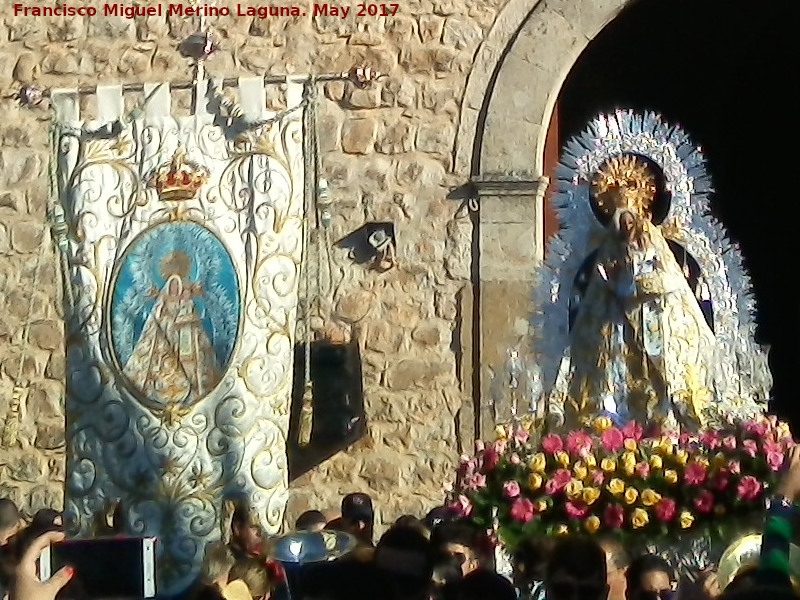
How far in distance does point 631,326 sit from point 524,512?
890mm

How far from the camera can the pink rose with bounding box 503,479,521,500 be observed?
6.05 meters

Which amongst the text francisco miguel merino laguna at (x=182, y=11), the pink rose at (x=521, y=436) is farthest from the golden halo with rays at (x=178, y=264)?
the pink rose at (x=521, y=436)

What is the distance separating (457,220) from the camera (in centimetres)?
870

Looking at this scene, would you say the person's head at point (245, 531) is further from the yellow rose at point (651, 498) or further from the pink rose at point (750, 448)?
the pink rose at point (750, 448)

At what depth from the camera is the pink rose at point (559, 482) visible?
6.00 metres

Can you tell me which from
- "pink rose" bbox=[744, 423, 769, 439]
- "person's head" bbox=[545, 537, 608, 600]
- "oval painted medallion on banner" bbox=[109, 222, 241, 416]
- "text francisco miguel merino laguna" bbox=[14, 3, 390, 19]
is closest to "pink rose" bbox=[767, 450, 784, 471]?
"pink rose" bbox=[744, 423, 769, 439]

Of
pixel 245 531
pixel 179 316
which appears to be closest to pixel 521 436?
pixel 245 531

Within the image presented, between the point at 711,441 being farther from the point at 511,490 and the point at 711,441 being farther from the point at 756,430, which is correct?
the point at 511,490

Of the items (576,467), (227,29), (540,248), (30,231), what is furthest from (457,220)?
(576,467)

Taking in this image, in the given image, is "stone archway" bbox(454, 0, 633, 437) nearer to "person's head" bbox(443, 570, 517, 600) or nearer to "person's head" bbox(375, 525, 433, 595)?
"person's head" bbox(375, 525, 433, 595)

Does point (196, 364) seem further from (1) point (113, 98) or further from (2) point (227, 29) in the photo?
(2) point (227, 29)

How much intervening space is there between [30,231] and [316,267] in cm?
151

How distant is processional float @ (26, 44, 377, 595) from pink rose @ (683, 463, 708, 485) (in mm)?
2144

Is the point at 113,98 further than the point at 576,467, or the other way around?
the point at 113,98
